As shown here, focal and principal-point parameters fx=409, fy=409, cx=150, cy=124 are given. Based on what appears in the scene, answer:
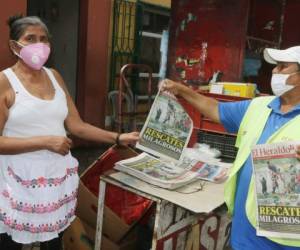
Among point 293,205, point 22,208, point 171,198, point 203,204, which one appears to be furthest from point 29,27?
point 293,205

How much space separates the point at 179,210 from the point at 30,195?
28.8 inches

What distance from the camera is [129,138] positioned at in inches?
81.6

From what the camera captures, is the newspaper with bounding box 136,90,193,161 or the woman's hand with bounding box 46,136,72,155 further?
the newspaper with bounding box 136,90,193,161

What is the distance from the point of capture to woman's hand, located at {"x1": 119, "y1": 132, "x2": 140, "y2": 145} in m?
2.05

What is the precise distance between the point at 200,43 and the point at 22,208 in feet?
8.57

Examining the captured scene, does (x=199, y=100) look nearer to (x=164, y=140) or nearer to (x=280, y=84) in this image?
(x=164, y=140)

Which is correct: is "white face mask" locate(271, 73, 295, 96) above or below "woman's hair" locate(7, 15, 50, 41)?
below

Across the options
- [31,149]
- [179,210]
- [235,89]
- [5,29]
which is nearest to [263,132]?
[179,210]

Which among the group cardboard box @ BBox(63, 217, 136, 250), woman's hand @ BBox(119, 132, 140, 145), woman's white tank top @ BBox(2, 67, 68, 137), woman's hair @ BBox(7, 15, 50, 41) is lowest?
cardboard box @ BBox(63, 217, 136, 250)

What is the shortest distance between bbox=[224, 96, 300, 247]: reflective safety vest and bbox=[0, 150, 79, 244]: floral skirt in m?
0.77

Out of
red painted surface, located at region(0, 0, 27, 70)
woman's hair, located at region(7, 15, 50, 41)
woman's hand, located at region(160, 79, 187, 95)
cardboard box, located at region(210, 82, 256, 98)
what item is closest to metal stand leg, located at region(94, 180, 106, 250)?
woman's hand, located at region(160, 79, 187, 95)

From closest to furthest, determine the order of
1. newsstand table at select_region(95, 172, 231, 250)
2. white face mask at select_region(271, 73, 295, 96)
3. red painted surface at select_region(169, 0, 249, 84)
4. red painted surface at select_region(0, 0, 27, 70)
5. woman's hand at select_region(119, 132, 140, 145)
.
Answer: white face mask at select_region(271, 73, 295, 96) → newsstand table at select_region(95, 172, 231, 250) → woman's hand at select_region(119, 132, 140, 145) → red painted surface at select_region(169, 0, 249, 84) → red painted surface at select_region(0, 0, 27, 70)

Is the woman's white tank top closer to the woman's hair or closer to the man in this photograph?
the woman's hair

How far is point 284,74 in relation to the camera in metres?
1.57
